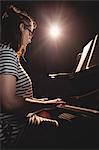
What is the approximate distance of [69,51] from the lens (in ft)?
6.14

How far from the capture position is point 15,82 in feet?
5.82

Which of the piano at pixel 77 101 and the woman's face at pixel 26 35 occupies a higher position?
the woman's face at pixel 26 35

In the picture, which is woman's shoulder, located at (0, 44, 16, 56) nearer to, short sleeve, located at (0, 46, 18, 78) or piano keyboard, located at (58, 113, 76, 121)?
short sleeve, located at (0, 46, 18, 78)

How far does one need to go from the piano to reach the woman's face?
0.85 feet

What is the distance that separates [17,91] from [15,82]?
0.21ft

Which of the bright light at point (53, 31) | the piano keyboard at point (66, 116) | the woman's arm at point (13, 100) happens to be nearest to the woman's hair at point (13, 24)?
the bright light at point (53, 31)

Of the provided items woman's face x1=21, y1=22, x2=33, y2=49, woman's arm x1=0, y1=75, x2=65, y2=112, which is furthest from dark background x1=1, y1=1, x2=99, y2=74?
woman's arm x1=0, y1=75, x2=65, y2=112

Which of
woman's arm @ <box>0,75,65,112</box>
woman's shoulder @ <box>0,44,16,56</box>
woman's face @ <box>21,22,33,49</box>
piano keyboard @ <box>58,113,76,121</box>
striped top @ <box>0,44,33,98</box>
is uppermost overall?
woman's face @ <box>21,22,33,49</box>

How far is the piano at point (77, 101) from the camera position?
1.83 metres

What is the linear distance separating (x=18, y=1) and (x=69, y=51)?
48cm

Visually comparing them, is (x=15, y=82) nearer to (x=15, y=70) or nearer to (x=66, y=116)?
(x=15, y=70)

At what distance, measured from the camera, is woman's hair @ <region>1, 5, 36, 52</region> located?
6.04ft

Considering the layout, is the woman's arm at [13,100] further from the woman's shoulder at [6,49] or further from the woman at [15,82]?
the woman's shoulder at [6,49]

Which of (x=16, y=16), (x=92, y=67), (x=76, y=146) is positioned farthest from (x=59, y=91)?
(x=16, y=16)
